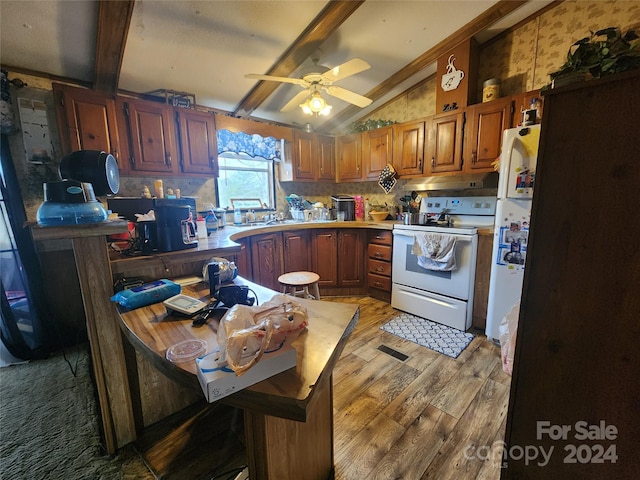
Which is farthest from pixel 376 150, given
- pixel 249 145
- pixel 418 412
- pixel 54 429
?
pixel 54 429

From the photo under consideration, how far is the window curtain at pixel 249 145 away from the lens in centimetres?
308

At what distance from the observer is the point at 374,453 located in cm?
131

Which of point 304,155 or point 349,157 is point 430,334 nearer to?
point 349,157

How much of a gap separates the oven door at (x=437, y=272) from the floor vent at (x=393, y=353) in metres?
0.81

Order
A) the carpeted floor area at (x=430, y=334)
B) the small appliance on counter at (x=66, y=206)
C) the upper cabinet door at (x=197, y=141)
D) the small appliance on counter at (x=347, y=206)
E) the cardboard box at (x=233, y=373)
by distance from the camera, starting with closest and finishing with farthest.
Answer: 1. the cardboard box at (x=233, y=373)
2. the small appliance on counter at (x=66, y=206)
3. the carpeted floor area at (x=430, y=334)
4. the upper cabinet door at (x=197, y=141)
5. the small appliance on counter at (x=347, y=206)

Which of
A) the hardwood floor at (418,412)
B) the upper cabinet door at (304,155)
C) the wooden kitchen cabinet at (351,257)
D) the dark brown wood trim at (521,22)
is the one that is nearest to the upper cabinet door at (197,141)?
the upper cabinet door at (304,155)

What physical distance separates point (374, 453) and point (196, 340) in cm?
113

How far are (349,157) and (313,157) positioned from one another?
20.2 inches

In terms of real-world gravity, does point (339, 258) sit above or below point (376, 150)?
below

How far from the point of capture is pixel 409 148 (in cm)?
314

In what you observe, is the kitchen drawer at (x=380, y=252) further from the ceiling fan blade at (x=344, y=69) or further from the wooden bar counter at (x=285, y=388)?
the wooden bar counter at (x=285, y=388)

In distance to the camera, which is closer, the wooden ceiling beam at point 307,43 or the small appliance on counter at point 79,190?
the small appliance on counter at point 79,190

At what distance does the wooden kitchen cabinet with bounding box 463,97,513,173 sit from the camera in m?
2.45

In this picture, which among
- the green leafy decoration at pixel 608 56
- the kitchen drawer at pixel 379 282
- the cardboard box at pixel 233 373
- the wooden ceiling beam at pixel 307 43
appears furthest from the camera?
the kitchen drawer at pixel 379 282
